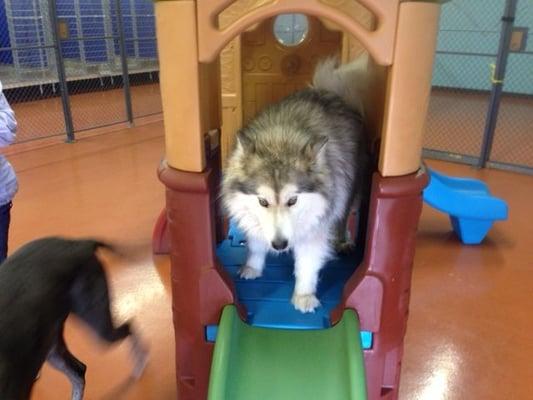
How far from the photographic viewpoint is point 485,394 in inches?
87.0

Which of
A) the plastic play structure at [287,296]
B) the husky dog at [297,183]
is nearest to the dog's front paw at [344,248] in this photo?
the husky dog at [297,183]

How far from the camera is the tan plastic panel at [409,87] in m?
1.53

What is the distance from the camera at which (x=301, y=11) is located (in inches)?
62.0

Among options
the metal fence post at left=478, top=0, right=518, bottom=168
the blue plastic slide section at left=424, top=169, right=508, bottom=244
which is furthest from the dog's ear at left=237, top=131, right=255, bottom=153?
the metal fence post at left=478, top=0, right=518, bottom=168

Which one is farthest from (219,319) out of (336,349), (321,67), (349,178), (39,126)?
(39,126)

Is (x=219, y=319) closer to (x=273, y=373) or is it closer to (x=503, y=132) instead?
(x=273, y=373)

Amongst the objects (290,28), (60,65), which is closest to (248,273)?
(290,28)

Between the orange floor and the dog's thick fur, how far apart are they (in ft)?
0.53

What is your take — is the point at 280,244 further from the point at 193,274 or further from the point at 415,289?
the point at 415,289

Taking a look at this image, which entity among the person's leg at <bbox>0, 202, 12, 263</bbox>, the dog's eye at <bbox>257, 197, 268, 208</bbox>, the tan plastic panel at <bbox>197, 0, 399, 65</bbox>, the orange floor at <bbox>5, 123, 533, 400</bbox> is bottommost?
the orange floor at <bbox>5, 123, 533, 400</bbox>

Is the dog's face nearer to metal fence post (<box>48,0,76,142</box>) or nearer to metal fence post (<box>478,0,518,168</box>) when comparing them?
metal fence post (<box>478,0,518,168</box>)

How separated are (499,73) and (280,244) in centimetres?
410

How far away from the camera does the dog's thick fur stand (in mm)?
1438

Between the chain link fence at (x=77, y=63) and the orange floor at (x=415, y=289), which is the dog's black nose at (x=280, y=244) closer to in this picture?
the orange floor at (x=415, y=289)
